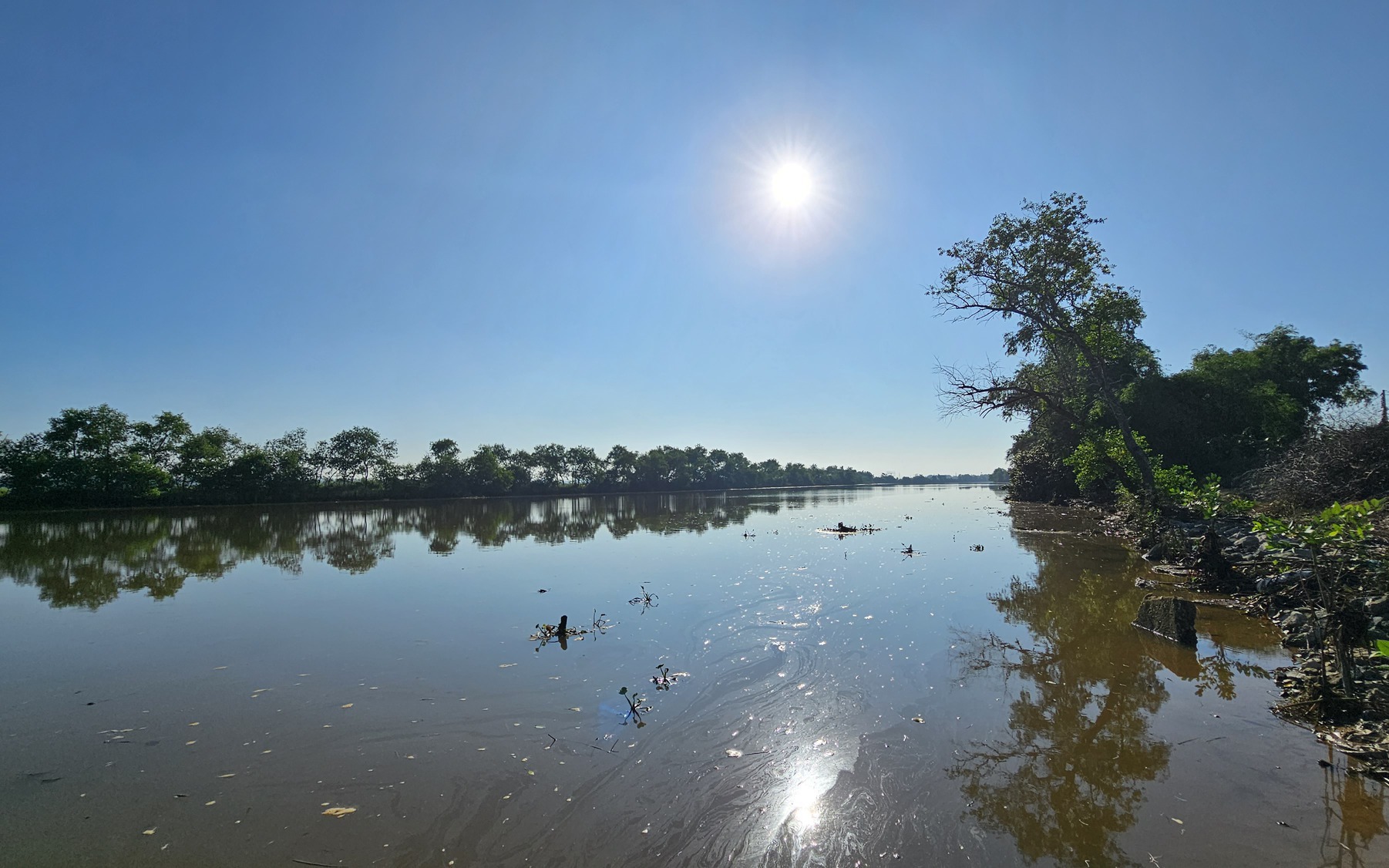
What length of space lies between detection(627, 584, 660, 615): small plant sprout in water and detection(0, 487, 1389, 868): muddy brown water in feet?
Result: 0.59

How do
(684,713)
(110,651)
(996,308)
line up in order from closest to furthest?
(684,713), (110,651), (996,308)

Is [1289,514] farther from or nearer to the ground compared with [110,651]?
farther from the ground

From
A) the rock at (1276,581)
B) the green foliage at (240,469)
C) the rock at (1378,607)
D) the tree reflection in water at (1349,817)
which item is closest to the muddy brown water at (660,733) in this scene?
the tree reflection in water at (1349,817)

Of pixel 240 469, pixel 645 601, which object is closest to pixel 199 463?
pixel 240 469

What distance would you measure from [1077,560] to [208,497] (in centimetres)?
8027

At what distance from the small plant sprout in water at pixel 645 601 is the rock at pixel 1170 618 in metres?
8.86

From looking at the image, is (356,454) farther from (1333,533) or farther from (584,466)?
(1333,533)

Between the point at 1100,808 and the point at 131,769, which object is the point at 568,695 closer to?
the point at 131,769

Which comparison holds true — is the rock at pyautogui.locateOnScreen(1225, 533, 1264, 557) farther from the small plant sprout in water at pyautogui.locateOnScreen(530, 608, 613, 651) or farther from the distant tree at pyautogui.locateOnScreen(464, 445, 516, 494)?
the distant tree at pyautogui.locateOnScreen(464, 445, 516, 494)

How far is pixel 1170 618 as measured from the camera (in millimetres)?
8625

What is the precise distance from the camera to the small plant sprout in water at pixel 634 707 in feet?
20.7

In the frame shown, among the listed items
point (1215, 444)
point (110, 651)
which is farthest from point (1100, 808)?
point (1215, 444)

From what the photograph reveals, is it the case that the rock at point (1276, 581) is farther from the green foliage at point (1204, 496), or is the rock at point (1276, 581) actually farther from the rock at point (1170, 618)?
the green foliage at point (1204, 496)

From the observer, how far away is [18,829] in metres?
4.45
